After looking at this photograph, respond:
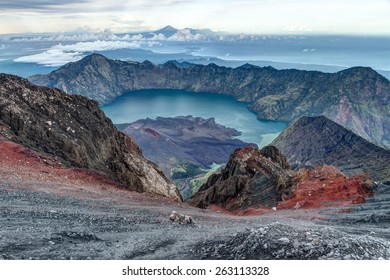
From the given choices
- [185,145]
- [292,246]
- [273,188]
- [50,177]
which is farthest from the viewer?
[185,145]

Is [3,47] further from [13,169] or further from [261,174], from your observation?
[261,174]

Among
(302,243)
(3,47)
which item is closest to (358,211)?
(302,243)

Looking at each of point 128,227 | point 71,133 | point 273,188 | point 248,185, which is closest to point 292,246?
point 128,227

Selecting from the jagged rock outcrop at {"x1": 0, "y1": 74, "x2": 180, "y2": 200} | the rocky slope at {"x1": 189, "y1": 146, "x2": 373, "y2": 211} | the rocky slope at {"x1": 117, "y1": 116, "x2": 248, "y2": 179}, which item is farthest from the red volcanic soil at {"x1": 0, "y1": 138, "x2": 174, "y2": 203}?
the rocky slope at {"x1": 117, "y1": 116, "x2": 248, "y2": 179}

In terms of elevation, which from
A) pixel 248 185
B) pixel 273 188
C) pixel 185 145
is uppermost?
pixel 273 188

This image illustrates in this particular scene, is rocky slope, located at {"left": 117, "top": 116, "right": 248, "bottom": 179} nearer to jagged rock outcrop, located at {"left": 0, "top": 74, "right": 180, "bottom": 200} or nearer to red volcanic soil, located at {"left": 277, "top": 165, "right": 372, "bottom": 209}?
jagged rock outcrop, located at {"left": 0, "top": 74, "right": 180, "bottom": 200}

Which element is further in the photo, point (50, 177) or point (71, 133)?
point (71, 133)

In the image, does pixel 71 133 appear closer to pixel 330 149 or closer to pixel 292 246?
pixel 292 246
